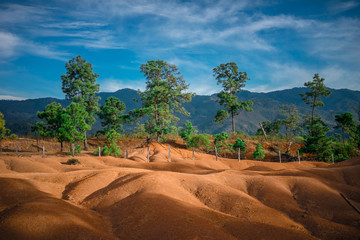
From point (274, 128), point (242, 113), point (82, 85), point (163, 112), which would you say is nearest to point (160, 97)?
point (163, 112)

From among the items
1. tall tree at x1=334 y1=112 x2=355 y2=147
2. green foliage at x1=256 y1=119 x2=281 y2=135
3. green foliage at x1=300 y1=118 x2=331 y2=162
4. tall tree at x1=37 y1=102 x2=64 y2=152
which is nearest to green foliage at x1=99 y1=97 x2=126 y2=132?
tall tree at x1=37 y1=102 x2=64 y2=152

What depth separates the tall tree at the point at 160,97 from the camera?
2714 centimetres

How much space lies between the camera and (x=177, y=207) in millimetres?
5727

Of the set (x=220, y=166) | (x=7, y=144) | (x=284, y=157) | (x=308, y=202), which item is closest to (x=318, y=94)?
(x=284, y=157)

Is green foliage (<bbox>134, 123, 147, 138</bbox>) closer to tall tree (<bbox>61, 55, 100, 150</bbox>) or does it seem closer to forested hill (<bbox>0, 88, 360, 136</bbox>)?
tall tree (<bbox>61, 55, 100, 150</bbox>)

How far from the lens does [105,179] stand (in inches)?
362

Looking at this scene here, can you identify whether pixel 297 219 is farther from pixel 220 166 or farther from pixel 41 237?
pixel 220 166

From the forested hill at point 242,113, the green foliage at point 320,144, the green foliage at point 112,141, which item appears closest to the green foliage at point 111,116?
the green foliage at point 112,141

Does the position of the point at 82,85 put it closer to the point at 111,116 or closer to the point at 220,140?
the point at 111,116

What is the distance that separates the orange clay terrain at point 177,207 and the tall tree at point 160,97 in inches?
684

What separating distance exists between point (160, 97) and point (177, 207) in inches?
928

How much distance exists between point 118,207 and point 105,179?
3.09 metres

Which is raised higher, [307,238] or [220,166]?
[307,238]

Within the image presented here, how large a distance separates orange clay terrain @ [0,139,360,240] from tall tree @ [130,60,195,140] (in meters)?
17.4
